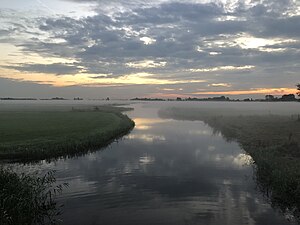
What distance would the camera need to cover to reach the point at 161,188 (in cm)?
2203

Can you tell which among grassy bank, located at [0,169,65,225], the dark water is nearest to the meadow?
grassy bank, located at [0,169,65,225]

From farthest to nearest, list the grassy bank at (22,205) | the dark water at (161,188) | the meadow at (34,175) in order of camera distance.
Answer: the dark water at (161,188)
the meadow at (34,175)
the grassy bank at (22,205)

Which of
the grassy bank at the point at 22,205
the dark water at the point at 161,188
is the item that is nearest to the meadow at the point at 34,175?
→ the grassy bank at the point at 22,205

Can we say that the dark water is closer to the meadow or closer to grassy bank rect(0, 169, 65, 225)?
grassy bank rect(0, 169, 65, 225)

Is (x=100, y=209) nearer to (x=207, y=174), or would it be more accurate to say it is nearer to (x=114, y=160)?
(x=207, y=174)

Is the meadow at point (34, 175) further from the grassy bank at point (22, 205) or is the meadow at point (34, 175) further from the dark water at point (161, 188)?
the dark water at point (161, 188)

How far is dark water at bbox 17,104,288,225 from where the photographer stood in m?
16.9

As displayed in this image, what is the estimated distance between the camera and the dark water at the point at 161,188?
55.3ft

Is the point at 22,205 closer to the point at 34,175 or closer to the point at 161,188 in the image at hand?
the point at 161,188

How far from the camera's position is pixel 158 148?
3912 centimetres

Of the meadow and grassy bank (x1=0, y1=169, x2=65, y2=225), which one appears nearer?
grassy bank (x1=0, y1=169, x2=65, y2=225)

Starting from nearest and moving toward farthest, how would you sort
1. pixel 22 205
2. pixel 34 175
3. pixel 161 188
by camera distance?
pixel 22 205 < pixel 161 188 < pixel 34 175

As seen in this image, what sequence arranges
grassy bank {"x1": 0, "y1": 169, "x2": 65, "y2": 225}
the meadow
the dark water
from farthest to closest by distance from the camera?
the dark water → the meadow → grassy bank {"x1": 0, "y1": 169, "x2": 65, "y2": 225}

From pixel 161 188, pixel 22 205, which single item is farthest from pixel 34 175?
pixel 161 188
